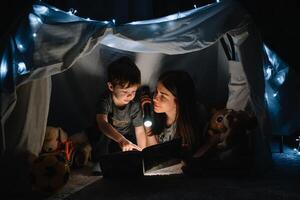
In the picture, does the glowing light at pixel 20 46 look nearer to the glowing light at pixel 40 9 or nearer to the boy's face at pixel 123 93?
the glowing light at pixel 40 9

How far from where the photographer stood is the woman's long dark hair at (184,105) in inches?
116

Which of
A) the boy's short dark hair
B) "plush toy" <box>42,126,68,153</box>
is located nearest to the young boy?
the boy's short dark hair

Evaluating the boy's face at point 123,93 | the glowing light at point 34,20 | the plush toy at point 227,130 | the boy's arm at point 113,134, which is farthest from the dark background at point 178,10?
the boy's arm at point 113,134

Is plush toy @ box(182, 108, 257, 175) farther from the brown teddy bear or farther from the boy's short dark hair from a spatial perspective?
the brown teddy bear

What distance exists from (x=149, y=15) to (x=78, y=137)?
46.2 inches

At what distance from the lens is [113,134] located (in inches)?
117

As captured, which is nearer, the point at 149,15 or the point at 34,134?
the point at 34,134

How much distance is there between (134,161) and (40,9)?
1111 mm

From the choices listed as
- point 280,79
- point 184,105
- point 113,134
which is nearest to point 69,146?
point 113,134

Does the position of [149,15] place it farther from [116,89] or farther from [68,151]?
[68,151]

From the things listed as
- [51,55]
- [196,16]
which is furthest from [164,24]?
[51,55]

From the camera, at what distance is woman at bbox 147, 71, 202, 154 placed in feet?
9.70

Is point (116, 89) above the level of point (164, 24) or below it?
below

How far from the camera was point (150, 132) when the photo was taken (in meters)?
3.17
